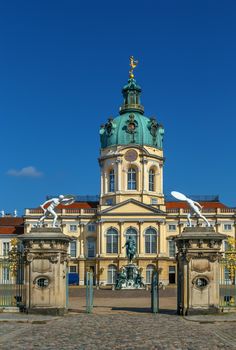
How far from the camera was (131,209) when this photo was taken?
7294 cm

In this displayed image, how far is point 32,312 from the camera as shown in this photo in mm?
22375

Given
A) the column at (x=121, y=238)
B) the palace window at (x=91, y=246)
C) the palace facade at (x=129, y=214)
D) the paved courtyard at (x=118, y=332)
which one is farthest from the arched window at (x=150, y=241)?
the paved courtyard at (x=118, y=332)

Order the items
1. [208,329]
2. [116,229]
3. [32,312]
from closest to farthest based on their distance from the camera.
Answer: [208,329]
[32,312]
[116,229]

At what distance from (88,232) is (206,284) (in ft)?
176

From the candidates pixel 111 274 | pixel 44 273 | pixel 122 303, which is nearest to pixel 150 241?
pixel 111 274

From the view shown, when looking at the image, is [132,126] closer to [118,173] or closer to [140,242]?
[118,173]

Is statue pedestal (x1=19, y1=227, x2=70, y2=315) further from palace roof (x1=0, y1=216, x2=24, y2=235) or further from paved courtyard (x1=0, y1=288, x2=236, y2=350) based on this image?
palace roof (x1=0, y1=216, x2=24, y2=235)

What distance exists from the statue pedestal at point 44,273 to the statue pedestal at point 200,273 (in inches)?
190

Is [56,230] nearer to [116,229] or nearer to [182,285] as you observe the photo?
[182,285]

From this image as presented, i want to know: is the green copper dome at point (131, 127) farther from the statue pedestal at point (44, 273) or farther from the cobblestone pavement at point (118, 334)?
the cobblestone pavement at point (118, 334)

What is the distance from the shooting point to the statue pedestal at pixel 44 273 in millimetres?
22438

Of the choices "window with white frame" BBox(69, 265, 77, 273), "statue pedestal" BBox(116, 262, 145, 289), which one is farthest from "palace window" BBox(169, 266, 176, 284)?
"statue pedestal" BBox(116, 262, 145, 289)

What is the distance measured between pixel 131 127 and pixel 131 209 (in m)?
11.2

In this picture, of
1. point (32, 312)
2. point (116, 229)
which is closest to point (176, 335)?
point (32, 312)
